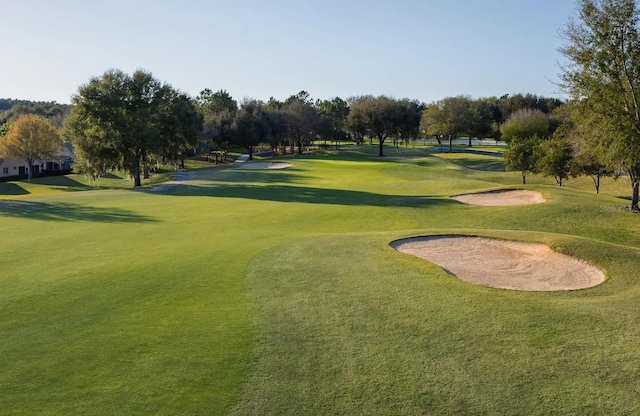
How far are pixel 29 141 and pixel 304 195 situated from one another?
53666 mm

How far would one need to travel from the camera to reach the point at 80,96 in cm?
4750

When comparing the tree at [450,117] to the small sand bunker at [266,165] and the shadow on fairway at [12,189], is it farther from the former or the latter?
the shadow on fairway at [12,189]

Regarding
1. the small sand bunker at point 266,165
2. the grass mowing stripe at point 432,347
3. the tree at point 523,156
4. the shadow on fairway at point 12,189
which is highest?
the tree at point 523,156

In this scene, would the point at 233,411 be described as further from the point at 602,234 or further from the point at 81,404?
the point at 602,234

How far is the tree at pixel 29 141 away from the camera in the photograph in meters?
72.0

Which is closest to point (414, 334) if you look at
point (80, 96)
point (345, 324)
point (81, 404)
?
point (345, 324)

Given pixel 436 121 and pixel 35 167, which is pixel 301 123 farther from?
pixel 35 167

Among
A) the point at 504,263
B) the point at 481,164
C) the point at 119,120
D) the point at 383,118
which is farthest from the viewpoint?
the point at 383,118

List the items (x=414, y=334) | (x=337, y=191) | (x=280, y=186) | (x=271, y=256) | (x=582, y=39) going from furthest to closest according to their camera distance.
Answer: (x=280, y=186) < (x=337, y=191) < (x=582, y=39) < (x=271, y=256) < (x=414, y=334)

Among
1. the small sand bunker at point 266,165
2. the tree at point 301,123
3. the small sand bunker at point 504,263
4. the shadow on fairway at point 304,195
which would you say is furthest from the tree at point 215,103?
the small sand bunker at point 504,263

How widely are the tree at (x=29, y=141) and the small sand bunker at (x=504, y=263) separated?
68097mm

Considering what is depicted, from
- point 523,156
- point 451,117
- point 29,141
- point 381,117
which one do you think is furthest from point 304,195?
point 451,117

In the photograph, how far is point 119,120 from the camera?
47781 mm

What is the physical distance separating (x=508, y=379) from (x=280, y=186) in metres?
38.4
